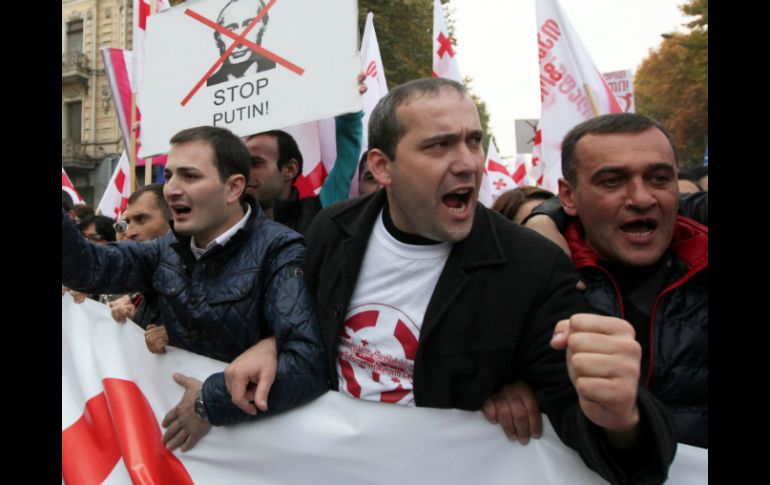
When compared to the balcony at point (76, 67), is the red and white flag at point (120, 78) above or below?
below

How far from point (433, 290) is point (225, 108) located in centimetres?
189

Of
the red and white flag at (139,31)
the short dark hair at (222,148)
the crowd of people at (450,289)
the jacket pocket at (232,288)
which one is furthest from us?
the red and white flag at (139,31)

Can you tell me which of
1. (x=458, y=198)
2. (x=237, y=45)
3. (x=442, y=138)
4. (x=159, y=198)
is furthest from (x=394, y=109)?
(x=159, y=198)

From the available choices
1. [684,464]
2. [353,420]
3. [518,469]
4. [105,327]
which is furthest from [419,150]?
[105,327]

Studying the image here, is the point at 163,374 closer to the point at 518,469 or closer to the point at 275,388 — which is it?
the point at 275,388

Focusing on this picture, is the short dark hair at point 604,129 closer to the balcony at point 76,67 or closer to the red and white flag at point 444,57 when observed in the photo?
the red and white flag at point 444,57

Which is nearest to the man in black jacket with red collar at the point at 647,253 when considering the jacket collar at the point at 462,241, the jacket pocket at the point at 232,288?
the jacket collar at the point at 462,241

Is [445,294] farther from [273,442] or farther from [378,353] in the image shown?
[273,442]

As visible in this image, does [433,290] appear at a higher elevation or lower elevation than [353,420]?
higher

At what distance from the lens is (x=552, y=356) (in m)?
1.58

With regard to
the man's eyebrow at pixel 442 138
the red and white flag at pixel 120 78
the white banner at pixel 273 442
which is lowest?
the white banner at pixel 273 442

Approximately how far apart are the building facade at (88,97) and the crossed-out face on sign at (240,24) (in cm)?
2344

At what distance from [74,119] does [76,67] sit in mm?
2788

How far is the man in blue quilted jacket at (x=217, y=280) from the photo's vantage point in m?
1.89
